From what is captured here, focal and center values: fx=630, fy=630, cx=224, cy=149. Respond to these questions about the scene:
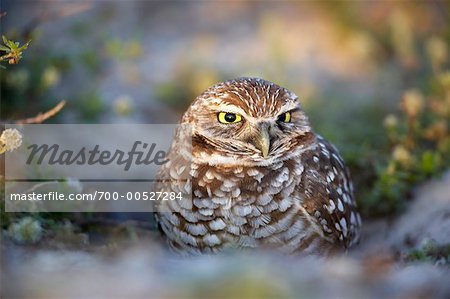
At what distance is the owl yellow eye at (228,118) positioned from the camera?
2963 millimetres

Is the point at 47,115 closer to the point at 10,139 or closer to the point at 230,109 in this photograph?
the point at 10,139

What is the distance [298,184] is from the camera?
9.97 ft

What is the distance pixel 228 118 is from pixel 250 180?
1.02 ft

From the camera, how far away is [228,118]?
297 cm

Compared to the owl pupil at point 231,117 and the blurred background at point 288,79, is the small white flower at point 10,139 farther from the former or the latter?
the owl pupil at point 231,117

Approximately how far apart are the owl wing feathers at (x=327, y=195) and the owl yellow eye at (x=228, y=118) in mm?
412

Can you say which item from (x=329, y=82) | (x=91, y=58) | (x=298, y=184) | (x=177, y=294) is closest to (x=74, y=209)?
(x=298, y=184)

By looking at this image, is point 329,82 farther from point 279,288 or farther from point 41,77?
point 279,288

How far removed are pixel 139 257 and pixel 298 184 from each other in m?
0.90

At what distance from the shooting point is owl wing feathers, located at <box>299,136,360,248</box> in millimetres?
3055

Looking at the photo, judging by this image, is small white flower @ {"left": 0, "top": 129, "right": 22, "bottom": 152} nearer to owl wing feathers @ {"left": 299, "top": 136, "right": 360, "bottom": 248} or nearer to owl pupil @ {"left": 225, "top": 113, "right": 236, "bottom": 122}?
owl pupil @ {"left": 225, "top": 113, "right": 236, "bottom": 122}

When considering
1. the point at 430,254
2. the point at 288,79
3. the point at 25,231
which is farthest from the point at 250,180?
the point at 288,79

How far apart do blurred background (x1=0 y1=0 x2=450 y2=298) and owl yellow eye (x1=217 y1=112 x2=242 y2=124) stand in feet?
2.77

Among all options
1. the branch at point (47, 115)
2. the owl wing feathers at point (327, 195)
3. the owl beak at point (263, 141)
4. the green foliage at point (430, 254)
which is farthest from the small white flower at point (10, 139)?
the green foliage at point (430, 254)
